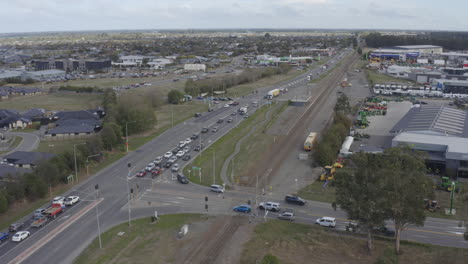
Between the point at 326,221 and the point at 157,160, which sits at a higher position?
the point at 157,160

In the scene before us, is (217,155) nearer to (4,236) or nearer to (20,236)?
(20,236)

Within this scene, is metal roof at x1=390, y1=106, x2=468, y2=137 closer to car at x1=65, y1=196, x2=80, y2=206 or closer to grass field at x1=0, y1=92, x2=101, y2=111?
car at x1=65, y1=196, x2=80, y2=206

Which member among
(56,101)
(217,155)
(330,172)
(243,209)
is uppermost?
(56,101)

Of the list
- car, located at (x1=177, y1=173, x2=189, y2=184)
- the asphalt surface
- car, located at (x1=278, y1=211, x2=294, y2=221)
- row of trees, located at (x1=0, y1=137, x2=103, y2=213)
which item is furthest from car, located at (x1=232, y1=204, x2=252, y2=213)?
row of trees, located at (x1=0, y1=137, x2=103, y2=213)

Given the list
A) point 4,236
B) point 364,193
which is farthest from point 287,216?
point 4,236

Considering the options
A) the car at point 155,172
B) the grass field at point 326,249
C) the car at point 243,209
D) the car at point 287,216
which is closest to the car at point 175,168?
the car at point 155,172

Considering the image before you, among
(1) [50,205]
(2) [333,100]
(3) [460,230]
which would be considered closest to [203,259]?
(1) [50,205]
